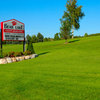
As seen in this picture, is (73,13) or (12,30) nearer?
(12,30)

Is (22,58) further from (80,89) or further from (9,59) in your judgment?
(80,89)

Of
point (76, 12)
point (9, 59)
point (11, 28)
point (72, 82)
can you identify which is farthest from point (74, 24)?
point (72, 82)

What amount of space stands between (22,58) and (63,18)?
126ft

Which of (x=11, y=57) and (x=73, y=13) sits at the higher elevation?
(x=73, y=13)

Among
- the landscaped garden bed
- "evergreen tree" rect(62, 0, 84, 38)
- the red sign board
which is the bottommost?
the landscaped garden bed

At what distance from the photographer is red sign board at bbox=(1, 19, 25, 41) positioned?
69.9ft

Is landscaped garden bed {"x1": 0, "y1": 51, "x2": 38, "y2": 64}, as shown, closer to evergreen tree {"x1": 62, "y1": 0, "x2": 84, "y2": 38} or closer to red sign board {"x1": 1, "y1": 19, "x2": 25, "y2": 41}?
red sign board {"x1": 1, "y1": 19, "x2": 25, "y2": 41}

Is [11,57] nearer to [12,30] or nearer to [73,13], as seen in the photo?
[12,30]

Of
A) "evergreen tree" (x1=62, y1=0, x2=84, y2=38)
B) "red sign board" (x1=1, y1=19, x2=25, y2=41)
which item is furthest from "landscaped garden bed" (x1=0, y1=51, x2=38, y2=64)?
"evergreen tree" (x1=62, y1=0, x2=84, y2=38)

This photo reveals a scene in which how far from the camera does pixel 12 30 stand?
22234 millimetres

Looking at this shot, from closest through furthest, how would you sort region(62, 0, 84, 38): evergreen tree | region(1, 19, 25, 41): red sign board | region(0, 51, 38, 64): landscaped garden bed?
region(0, 51, 38, 64): landscaped garden bed
region(1, 19, 25, 41): red sign board
region(62, 0, 84, 38): evergreen tree

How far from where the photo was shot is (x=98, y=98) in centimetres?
506

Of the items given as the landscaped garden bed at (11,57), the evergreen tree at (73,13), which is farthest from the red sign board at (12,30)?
the evergreen tree at (73,13)

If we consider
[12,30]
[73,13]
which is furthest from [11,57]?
[73,13]
